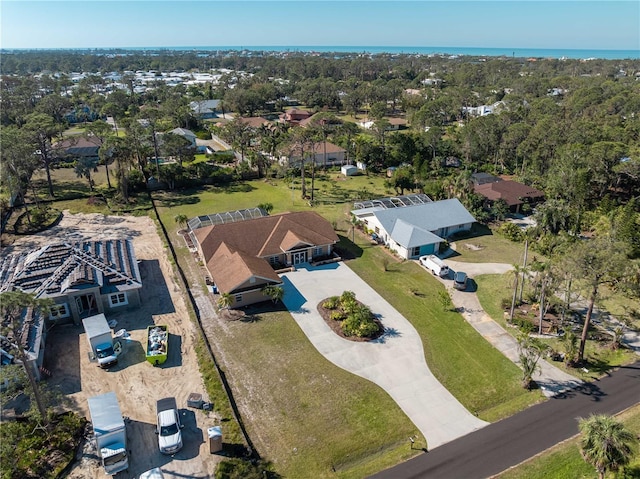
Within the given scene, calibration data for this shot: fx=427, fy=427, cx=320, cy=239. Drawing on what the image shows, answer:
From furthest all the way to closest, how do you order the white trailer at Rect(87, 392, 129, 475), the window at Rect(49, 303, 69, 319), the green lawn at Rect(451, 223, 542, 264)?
the green lawn at Rect(451, 223, 542, 264) → the window at Rect(49, 303, 69, 319) → the white trailer at Rect(87, 392, 129, 475)

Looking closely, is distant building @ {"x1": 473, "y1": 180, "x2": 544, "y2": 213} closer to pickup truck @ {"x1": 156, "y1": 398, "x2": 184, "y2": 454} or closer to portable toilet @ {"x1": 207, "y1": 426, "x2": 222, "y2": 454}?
portable toilet @ {"x1": 207, "y1": 426, "x2": 222, "y2": 454}

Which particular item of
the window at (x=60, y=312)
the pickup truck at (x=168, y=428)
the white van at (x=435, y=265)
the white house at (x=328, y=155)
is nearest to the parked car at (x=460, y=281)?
the white van at (x=435, y=265)

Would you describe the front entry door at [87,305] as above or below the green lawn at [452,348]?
above

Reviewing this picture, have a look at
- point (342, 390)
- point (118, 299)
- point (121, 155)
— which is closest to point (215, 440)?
point (342, 390)

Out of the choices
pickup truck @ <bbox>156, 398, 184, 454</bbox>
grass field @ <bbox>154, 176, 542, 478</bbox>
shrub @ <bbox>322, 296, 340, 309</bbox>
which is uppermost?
shrub @ <bbox>322, 296, 340, 309</bbox>

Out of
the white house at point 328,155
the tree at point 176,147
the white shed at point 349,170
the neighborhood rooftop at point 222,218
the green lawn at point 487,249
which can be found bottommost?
the green lawn at point 487,249

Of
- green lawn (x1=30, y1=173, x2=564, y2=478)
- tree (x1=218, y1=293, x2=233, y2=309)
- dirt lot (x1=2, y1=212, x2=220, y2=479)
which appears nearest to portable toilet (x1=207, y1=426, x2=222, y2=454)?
dirt lot (x1=2, y1=212, x2=220, y2=479)

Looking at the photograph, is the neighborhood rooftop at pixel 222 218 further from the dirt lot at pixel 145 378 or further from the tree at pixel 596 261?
the tree at pixel 596 261
